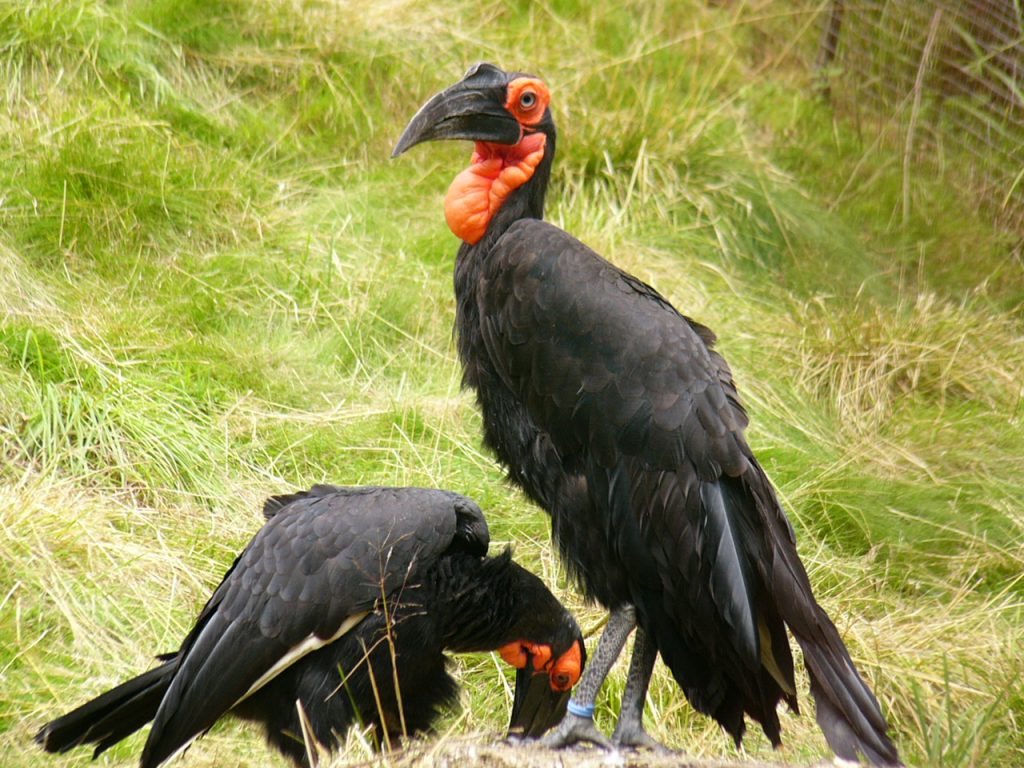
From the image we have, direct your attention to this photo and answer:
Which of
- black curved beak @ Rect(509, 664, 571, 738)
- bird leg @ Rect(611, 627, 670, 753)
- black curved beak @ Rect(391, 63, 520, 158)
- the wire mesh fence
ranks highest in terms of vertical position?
black curved beak @ Rect(391, 63, 520, 158)

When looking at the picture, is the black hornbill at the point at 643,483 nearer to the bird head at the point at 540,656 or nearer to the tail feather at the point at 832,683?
the tail feather at the point at 832,683

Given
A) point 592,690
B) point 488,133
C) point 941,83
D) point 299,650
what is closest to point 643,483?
point 592,690

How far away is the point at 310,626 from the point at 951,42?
527 centimetres

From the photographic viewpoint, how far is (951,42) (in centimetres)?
698

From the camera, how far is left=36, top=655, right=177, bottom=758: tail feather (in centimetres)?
324

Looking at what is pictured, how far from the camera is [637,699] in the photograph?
344 centimetres

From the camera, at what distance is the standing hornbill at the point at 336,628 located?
3301mm

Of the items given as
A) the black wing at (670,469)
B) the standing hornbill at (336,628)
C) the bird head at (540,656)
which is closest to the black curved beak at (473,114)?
the black wing at (670,469)

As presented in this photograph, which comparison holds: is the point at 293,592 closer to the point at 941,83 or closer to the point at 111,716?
the point at 111,716

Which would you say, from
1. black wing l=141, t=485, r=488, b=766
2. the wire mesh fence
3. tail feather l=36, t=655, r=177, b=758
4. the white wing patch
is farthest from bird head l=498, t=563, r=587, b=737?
the wire mesh fence

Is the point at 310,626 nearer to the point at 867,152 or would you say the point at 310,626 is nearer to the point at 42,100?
the point at 42,100

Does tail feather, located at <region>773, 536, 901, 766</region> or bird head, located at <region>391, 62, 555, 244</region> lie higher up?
bird head, located at <region>391, 62, 555, 244</region>

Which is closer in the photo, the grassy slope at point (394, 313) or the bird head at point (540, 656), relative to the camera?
the bird head at point (540, 656)

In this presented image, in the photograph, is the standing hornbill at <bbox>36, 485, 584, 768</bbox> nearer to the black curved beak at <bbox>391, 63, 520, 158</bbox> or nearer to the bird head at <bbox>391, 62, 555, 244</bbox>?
the bird head at <bbox>391, 62, 555, 244</bbox>
